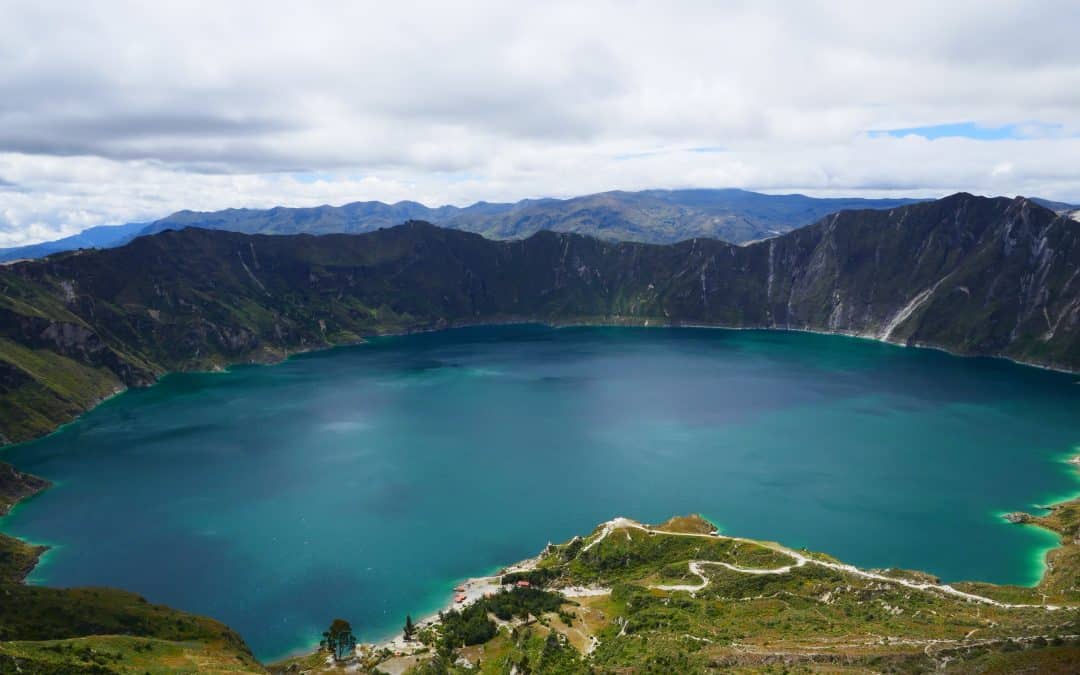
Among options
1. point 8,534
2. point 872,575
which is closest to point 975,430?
point 872,575

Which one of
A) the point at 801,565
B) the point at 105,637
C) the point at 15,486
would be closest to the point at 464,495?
the point at 801,565

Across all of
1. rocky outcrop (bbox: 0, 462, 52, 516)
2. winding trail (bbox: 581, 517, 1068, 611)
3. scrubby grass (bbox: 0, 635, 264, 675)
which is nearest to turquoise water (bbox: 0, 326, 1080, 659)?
Result: rocky outcrop (bbox: 0, 462, 52, 516)

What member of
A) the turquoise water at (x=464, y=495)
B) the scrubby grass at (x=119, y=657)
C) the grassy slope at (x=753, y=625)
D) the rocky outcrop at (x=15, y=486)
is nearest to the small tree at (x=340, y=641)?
the grassy slope at (x=753, y=625)

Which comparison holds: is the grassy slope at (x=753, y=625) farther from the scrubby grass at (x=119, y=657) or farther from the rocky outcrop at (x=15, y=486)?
Result: the rocky outcrop at (x=15, y=486)

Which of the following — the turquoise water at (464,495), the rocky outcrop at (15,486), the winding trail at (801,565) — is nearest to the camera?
the winding trail at (801,565)

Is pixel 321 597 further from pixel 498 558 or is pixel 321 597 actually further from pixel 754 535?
pixel 754 535

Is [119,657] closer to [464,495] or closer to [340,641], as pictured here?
[340,641]
